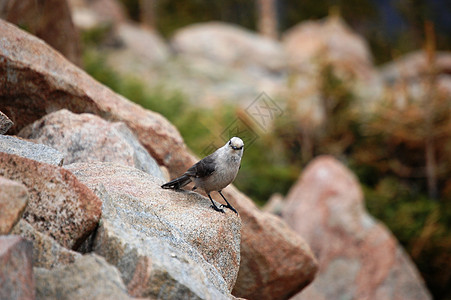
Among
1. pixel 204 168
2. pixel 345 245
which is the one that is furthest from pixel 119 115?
pixel 345 245

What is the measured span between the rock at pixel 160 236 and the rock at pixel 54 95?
1295mm

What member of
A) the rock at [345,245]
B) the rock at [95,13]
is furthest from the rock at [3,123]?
the rock at [95,13]

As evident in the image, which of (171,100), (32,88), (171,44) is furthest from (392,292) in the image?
(171,44)

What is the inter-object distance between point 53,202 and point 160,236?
89 cm

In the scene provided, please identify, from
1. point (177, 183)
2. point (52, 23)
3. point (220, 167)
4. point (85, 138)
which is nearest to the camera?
point (220, 167)

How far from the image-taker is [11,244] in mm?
2721

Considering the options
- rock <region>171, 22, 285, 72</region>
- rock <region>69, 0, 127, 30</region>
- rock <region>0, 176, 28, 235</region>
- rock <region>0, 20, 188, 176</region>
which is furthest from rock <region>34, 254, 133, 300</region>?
rock <region>171, 22, 285, 72</region>

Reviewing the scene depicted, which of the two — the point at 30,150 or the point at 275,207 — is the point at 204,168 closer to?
the point at 30,150

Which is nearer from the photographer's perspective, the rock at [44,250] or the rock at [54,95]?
the rock at [44,250]

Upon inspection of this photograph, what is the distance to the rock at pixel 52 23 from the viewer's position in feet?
26.5

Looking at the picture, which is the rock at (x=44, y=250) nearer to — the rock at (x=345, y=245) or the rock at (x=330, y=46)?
the rock at (x=345, y=245)

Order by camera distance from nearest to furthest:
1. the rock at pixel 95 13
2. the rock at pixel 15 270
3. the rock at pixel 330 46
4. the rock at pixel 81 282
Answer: the rock at pixel 15 270 < the rock at pixel 81 282 < the rock at pixel 95 13 < the rock at pixel 330 46

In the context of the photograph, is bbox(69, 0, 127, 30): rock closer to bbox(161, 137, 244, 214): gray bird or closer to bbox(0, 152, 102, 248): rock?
bbox(161, 137, 244, 214): gray bird

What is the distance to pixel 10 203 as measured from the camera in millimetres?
2928
